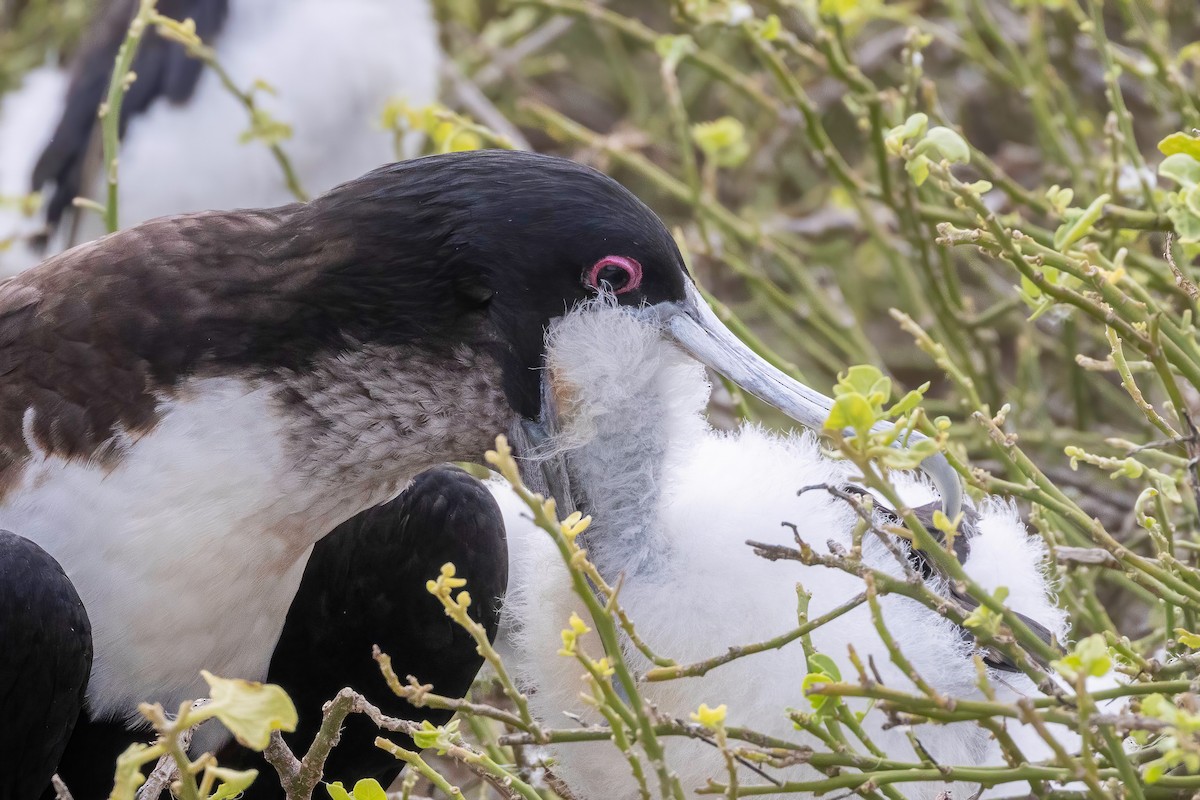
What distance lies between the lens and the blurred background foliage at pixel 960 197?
121 centimetres

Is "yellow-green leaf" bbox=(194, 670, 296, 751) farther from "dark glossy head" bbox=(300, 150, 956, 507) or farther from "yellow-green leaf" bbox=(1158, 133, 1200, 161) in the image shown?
"yellow-green leaf" bbox=(1158, 133, 1200, 161)

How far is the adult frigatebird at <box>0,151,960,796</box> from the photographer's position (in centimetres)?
136

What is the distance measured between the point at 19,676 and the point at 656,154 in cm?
218

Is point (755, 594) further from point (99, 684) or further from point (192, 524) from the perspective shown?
point (99, 684)

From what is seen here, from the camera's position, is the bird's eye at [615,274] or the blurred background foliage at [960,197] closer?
the blurred background foliage at [960,197]

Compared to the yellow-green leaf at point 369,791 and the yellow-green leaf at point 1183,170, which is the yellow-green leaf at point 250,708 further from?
the yellow-green leaf at point 1183,170

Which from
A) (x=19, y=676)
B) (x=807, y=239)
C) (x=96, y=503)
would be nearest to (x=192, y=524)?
(x=96, y=503)

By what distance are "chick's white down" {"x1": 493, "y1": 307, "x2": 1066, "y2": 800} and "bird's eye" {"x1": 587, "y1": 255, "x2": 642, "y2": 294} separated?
3 cm

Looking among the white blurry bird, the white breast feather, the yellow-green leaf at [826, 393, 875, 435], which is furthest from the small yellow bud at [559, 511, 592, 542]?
the white blurry bird

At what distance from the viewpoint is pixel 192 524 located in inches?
53.6

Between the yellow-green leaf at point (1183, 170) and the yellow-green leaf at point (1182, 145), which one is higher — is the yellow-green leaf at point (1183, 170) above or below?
below

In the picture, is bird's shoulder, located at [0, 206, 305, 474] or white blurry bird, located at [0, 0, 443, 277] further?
white blurry bird, located at [0, 0, 443, 277]

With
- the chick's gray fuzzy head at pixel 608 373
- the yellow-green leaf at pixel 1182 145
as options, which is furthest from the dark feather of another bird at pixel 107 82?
the yellow-green leaf at pixel 1182 145

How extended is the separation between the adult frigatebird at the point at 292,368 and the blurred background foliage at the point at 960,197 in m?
0.31
